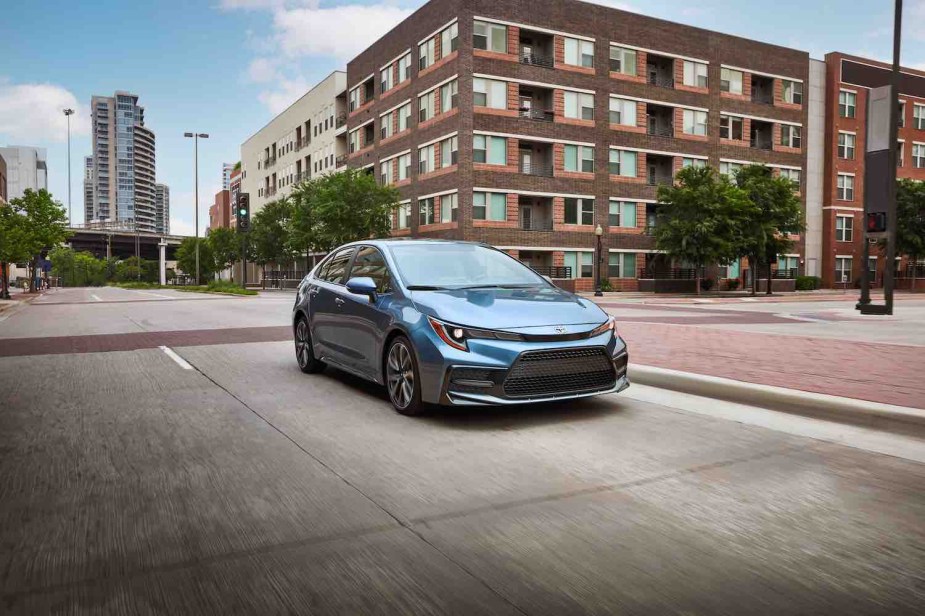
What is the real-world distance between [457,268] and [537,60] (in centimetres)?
4021

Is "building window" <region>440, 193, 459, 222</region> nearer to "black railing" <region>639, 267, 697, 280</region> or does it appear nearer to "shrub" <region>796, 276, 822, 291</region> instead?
"black railing" <region>639, 267, 697, 280</region>

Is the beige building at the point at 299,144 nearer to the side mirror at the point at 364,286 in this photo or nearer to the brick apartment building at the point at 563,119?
the brick apartment building at the point at 563,119

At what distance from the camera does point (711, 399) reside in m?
6.90

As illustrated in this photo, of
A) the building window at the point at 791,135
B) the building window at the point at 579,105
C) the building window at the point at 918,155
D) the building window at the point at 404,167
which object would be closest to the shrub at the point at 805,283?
the building window at the point at 791,135

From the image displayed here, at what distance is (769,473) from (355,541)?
2.63 m

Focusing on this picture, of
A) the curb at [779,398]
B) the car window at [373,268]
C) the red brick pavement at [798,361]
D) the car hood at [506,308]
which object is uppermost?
the car window at [373,268]

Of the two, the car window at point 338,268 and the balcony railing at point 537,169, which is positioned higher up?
the balcony railing at point 537,169

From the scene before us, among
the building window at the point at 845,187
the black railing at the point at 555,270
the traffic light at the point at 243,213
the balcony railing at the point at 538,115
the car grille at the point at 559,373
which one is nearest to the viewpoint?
the car grille at the point at 559,373

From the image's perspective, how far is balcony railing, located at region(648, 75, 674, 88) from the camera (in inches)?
1905

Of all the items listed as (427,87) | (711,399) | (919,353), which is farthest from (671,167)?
(711,399)

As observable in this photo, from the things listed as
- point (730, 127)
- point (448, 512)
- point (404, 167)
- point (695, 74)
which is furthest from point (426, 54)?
point (448, 512)

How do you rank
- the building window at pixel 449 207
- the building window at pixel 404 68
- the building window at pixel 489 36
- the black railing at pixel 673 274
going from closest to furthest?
the building window at pixel 489 36 < the building window at pixel 449 207 < the black railing at pixel 673 274 < the building window at pixel 404 68

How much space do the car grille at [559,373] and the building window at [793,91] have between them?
181 feet

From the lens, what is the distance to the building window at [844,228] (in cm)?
5633
